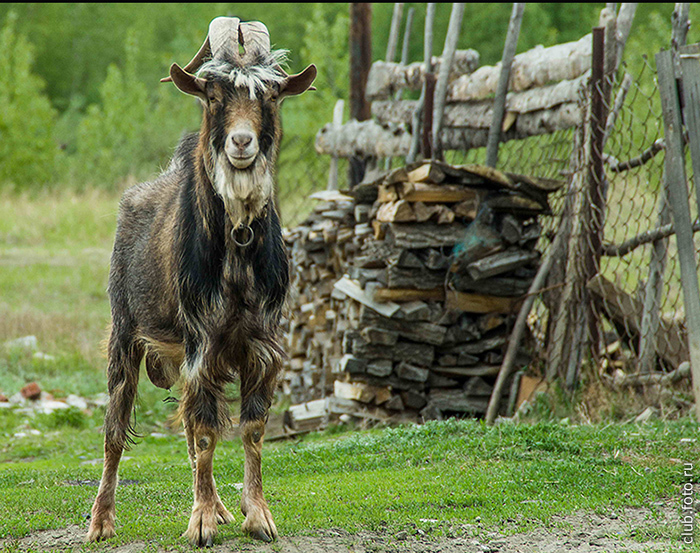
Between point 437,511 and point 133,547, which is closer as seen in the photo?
point 133,547

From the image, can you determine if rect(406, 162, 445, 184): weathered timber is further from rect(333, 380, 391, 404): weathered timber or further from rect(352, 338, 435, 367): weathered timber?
rect(333, 380, 391, 404): weathered timber

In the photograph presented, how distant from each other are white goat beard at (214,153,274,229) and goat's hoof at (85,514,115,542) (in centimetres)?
183

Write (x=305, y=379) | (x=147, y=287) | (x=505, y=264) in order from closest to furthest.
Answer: (x=147, y=287), (x=505, y=264), (x=305, y=379)

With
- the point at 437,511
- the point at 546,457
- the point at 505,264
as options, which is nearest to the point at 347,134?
the point at 505,264

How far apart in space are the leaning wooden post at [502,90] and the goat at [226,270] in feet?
15.8

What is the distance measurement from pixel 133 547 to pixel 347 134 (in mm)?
8564

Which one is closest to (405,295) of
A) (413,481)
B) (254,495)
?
(413,481)

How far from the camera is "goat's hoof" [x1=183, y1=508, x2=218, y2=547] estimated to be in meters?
4.13

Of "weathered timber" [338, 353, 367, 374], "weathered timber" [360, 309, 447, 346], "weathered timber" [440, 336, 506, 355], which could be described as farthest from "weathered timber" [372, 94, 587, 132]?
"weathered timber" [338, 353, 367, 374]

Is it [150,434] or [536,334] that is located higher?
[536,334]

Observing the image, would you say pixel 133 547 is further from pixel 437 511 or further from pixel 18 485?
pixel 18 485

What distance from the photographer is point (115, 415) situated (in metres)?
5.09

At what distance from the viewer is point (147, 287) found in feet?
16.8

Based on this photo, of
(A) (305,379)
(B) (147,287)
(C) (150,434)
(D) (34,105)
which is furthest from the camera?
(D) (34,105)
